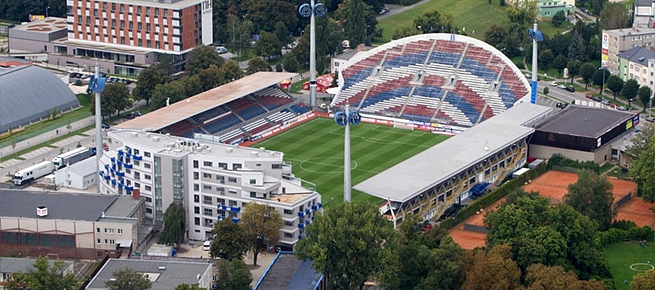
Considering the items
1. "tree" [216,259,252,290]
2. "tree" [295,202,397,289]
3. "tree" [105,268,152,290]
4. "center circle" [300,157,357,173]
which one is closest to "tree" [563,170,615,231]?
"tree" [295,202,397,289]

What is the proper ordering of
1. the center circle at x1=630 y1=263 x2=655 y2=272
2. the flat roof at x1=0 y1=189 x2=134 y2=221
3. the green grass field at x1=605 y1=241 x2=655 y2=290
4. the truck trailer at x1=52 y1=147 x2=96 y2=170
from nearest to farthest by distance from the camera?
the green grass field at x1=605 y1=241 x2=655 y2=290, the center circle at x1=630 y1=263 x2=655 y2=272, the flat roof at x1=0 y1=189 x2=134 y2=221, the truck trailer at x1=52 y1=147 x2=96 y2=170

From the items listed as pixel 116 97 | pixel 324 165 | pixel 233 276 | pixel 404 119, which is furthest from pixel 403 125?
pixel 233 276

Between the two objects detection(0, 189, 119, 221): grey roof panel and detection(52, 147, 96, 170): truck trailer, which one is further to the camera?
detection(52, 147, 96, 170): truck trailer

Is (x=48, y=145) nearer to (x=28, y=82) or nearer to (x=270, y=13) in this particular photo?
(x=28, y=82)

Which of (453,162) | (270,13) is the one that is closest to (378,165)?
(453,162)

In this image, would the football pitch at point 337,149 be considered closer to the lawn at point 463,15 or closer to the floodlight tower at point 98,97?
the floodlight tower at point 98,97

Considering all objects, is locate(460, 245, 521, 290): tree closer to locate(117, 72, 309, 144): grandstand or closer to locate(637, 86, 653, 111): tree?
locate(117, 72, 309, 144): grandstand

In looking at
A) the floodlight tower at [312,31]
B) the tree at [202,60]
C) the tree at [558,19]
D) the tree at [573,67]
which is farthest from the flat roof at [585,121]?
the tree at [558,19]
